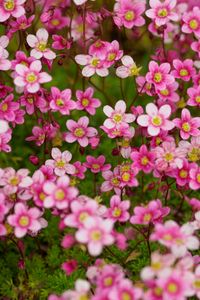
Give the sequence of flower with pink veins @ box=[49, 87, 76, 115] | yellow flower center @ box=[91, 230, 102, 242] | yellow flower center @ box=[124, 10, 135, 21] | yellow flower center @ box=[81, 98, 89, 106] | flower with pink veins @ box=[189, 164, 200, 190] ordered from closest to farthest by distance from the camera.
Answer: yellow flower center @ box=[91, 230, 102, 242]
flower with pink veins @ box=[189, 164, 200, 190]
flower with pink veins @ box=[49, 87, 76, 115]
yellow flower center @ box=[81, 98, 89, 106]
yellow flower center @ box=[124, 10, 135, 21]

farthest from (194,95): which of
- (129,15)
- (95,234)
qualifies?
(95,234)

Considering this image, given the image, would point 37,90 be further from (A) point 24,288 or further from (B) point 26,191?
(A) point 24,288

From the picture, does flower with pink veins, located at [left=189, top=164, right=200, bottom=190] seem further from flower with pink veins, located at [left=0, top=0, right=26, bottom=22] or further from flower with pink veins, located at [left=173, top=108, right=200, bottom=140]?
flower with pink veins, located at [left=0, top=0, right=26, bottom=22]

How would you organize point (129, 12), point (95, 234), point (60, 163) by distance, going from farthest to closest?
point (129, 12)
point (60, 163)
point (95, 234)

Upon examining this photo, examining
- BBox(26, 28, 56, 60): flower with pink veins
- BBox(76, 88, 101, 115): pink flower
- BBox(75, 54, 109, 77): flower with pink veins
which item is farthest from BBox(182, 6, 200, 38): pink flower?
BBox(26, 28, 56, 60): flower with pink veins

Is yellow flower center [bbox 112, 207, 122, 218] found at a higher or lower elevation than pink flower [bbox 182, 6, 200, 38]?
lower

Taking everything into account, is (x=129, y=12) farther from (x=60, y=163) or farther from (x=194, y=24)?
(x=60, y=163)

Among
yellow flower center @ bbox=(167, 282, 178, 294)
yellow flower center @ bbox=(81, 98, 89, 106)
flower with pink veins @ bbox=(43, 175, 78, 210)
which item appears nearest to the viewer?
yellow flower center @ bbox=(167, 282, 178, 294)
